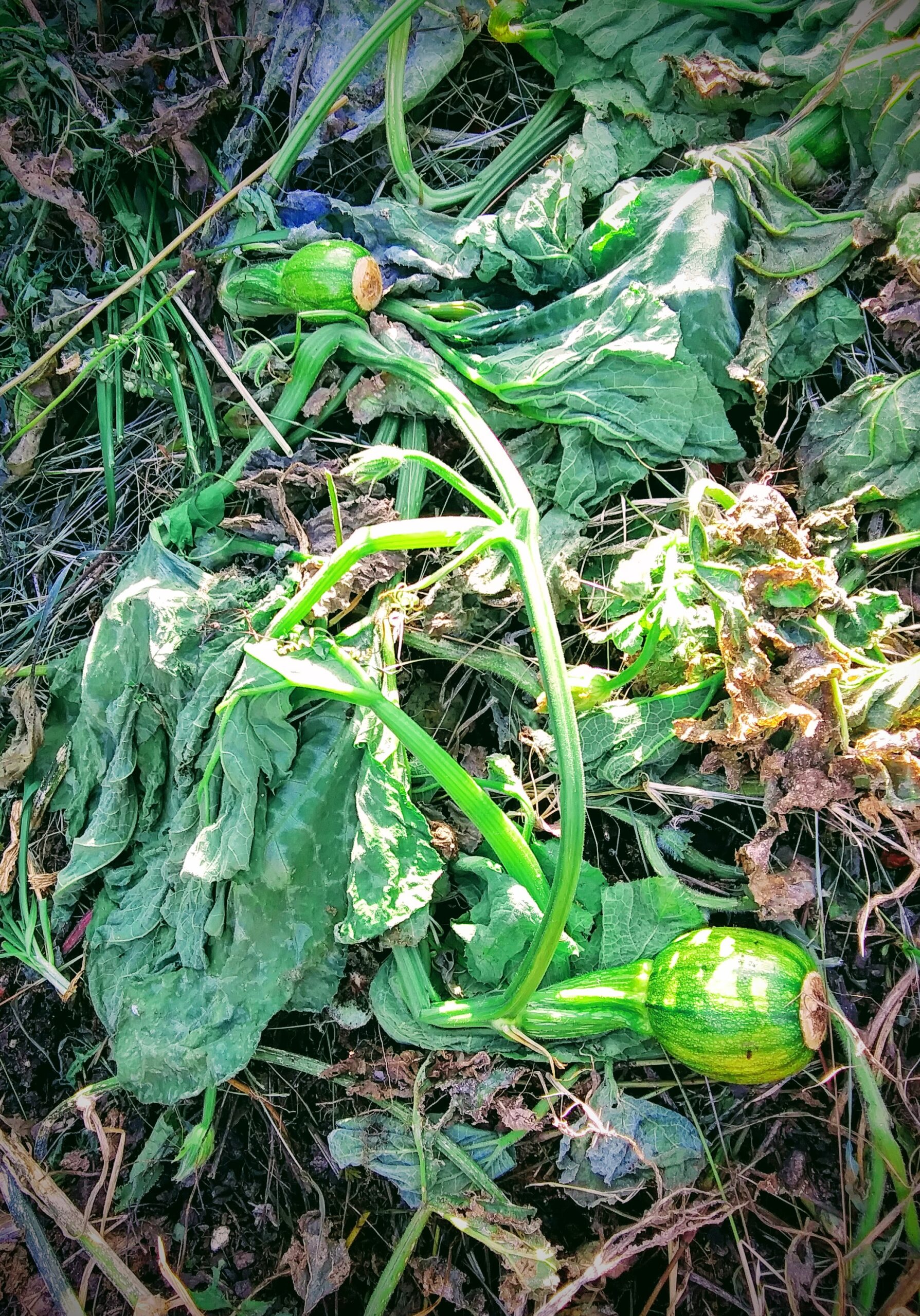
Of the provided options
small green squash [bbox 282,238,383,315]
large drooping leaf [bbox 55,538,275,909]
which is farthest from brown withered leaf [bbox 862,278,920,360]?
large drooping leaf [bbox 55,538,275,909]

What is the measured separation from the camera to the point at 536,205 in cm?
267

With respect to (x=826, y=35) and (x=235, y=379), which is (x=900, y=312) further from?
(x=235, y=379)

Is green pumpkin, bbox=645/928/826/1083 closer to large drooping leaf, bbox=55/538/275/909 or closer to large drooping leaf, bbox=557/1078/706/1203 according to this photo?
large drooping leaf, bbox=557/1078/706/1203

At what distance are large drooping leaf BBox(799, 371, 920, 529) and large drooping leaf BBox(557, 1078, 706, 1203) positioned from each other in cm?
172

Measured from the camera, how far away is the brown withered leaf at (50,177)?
300cm

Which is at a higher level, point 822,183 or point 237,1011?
point 822,183

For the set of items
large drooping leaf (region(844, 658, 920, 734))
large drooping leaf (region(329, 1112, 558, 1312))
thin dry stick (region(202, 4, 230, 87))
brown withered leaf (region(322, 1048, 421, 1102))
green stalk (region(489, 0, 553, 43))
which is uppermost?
thin dry stick (region(202, 4, 230, 87))

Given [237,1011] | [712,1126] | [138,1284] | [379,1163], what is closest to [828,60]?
[712,1126]

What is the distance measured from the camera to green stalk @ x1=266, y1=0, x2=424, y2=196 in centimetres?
263

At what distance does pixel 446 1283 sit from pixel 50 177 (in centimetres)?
373

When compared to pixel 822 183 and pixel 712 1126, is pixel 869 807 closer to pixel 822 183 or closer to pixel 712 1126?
pixel 712 1126

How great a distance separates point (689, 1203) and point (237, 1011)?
1309mm

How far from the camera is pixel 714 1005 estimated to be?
198cm

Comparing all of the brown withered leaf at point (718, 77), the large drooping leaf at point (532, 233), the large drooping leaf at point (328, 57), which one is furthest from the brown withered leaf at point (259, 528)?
the brown withered leaf at point (718, 77)
